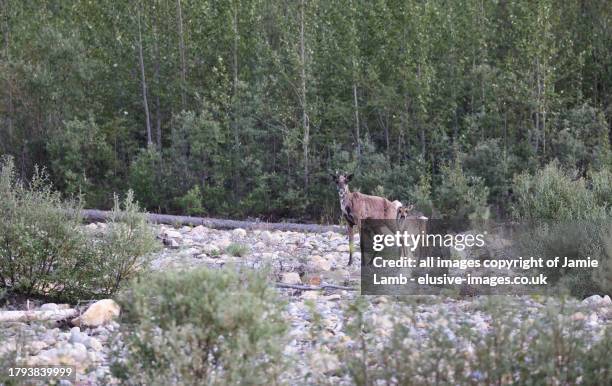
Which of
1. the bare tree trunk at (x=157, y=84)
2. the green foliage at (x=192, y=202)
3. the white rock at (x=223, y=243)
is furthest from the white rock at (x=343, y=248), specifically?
the bare tree trunk at (x=157, y=84)

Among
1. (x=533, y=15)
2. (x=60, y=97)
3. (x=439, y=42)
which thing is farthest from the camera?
(x=60, y=97)

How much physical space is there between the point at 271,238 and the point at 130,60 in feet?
32.7

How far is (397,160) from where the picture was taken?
20969 millimetres

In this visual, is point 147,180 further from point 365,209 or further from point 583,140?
point 365,209

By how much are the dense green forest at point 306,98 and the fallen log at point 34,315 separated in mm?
11144

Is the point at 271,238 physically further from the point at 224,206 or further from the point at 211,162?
the point at 211,162

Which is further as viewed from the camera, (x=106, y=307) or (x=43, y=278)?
(x=43, y=278)

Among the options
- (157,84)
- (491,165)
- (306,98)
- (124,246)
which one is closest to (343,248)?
(124,246)

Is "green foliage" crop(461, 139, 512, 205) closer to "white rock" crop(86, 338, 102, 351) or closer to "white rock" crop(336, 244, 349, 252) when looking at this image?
"white rock" crop(336, 244, 349, 252)

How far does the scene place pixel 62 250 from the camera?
8492mm

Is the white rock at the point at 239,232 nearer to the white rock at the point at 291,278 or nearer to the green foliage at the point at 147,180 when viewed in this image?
the white rock at the point at 291,278

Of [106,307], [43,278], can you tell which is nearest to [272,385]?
[106,307]

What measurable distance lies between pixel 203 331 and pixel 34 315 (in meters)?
3.29

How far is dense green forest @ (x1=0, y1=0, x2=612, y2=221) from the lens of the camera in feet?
63.9
